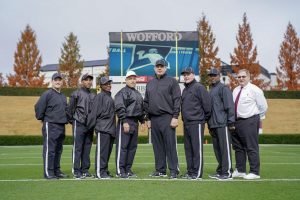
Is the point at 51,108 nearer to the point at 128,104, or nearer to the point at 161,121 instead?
the point at 128,104

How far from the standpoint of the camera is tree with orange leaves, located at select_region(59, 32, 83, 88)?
56.3m

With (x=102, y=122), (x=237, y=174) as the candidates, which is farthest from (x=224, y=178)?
(x=102, y=122)

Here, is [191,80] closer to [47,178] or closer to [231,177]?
[231,177]

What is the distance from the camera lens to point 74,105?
29.0 feet

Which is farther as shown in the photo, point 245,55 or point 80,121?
point 245,55

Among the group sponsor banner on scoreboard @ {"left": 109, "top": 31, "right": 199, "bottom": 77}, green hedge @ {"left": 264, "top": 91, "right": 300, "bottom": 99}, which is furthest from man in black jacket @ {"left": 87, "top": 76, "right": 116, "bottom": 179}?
green hedge @ {"left": 264, "top": 91, "right": 300, "bottom": 99}

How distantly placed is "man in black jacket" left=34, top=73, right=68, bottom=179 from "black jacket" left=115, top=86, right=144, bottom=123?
3.40 feet

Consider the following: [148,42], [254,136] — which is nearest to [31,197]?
[254,136]

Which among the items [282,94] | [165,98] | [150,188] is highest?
[282,94]

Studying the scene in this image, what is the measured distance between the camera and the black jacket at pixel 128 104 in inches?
339

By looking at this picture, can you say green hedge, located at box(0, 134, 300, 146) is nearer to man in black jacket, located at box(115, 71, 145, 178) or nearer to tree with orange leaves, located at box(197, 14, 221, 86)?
man in black jacket, located at box(115, 71, 145, 178)

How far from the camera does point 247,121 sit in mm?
8438

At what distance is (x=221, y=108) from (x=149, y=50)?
58.8ft

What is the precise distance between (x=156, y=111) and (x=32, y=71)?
45.2m
